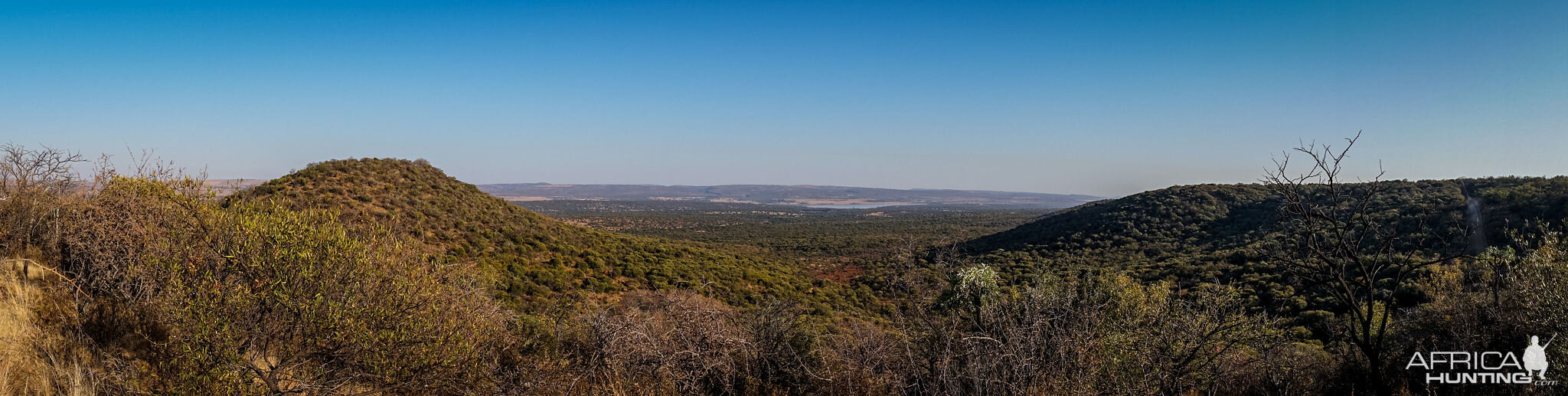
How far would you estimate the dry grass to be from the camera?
5492 millimetres

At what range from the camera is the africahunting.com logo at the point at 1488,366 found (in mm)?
6973

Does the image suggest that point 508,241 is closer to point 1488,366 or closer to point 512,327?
point 512,327

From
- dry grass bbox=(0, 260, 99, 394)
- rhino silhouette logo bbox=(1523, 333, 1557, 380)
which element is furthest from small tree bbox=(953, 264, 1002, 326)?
dry grass bbox=(0, 260, 99, 394)

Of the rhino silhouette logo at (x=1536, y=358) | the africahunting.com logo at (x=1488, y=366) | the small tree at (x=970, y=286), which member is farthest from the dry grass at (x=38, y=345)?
the rhino silhouette logo at (x=1536, y=358)

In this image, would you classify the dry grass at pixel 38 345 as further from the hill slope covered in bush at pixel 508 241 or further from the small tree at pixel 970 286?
the small tree at pixel 970 286

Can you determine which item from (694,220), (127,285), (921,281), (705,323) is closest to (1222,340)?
(921,281)

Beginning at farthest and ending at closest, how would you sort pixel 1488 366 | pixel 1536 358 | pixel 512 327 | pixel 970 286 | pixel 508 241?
pixel 508 241 < pixel 970 286 < pixel 512 327 < pixel 1488 366 < pixel 1536 358

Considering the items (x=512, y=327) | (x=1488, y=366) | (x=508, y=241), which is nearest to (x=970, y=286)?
(x=1488, y=366)

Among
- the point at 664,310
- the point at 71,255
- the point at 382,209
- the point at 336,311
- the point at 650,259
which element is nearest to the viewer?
the point at 336,311

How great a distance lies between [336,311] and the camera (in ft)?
19.1

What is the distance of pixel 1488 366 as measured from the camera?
27.8 feet

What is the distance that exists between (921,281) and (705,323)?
11.1 ft

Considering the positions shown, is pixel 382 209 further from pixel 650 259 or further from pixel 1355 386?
pixel 1355 386

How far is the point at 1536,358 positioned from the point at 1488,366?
6.21ft
